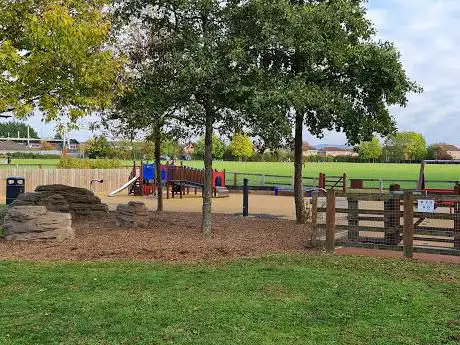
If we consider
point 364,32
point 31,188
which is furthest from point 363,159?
point 364,32

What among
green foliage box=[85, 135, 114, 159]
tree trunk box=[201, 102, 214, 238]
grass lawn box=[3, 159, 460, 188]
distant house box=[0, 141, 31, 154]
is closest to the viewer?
tree trunk box=[201, 102, 214, 238]

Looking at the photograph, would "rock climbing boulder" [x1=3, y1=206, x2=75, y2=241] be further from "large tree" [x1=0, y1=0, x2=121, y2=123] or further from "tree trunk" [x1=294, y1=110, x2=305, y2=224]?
"tree trunk" [x1=294, y1=110, x2=305, y2=224]

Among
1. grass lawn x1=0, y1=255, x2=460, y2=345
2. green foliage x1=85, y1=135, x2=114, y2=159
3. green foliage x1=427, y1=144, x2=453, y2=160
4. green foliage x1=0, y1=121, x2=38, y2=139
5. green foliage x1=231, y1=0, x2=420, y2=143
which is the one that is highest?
green foliage x1=0, y1=121, x2=38, y2=139

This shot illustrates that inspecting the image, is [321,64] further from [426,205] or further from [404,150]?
[404,150]

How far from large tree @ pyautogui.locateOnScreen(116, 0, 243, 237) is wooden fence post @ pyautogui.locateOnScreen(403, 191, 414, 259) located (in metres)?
4.19

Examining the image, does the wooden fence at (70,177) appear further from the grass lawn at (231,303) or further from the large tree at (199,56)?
the grass lawn at (231,303)

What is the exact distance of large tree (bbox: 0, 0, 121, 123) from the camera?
10039mm

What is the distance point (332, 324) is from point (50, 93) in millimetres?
7980

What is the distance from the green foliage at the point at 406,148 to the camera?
153738 millimetres

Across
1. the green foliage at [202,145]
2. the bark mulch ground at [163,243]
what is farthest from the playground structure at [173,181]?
the bark mulch ground at [163,243]

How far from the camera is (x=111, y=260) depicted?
9.53 metres

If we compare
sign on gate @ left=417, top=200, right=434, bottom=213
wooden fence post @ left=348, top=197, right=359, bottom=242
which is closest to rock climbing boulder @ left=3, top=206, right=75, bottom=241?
wooden fence post @ left=348, top=197, right=359, bottom=242

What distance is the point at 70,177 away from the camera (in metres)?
35.3

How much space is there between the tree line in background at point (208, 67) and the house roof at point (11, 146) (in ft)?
459
